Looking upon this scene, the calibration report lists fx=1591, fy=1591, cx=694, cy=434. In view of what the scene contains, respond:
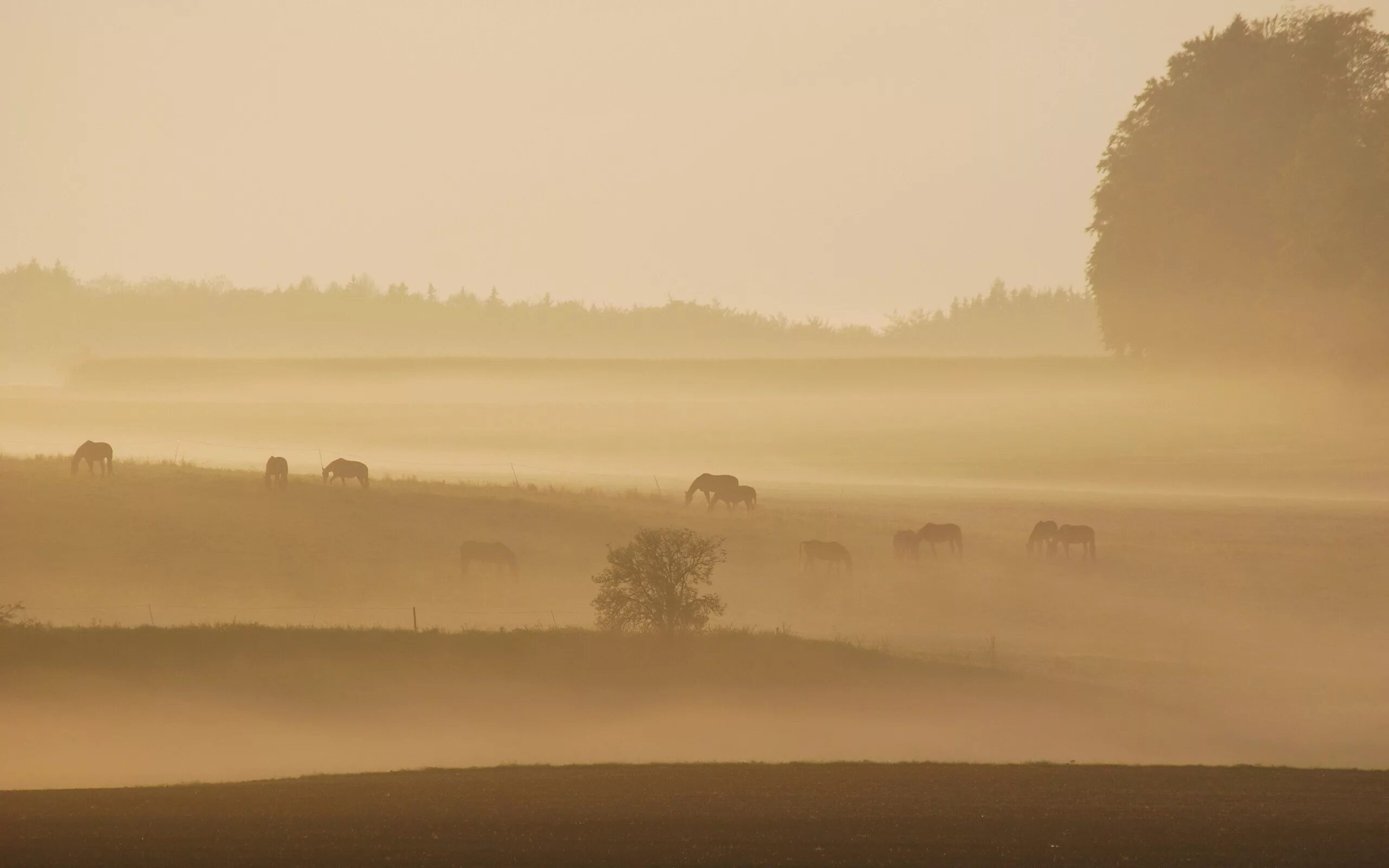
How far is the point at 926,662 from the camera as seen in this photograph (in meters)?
39.7

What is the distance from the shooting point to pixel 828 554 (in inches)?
2041

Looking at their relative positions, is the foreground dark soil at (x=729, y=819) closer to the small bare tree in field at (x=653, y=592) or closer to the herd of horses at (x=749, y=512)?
the small bare tree in field at (x=653, y=592)

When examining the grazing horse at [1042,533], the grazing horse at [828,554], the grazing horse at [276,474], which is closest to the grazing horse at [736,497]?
the grazing horse at [828,554]

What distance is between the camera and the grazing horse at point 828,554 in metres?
51.6

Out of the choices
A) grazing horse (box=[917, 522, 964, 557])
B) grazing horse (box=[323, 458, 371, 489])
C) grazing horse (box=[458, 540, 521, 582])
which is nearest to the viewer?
grazing horse (box=[458, 540, 521, 582])

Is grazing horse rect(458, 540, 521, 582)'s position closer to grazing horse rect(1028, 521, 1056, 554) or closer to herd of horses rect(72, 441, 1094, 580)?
herd of horses rect(72, 441, 1094, 580)

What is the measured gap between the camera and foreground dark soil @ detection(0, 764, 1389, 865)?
69.2 feet

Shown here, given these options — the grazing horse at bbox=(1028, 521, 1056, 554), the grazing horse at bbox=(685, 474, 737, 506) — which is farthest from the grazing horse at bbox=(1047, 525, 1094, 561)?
the grazing horse at bbox=(685, 474, 737, 506)

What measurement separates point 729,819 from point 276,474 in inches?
1578

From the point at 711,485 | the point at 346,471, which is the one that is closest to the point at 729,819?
the point at 711,485

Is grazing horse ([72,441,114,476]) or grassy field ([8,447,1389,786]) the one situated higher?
grazing horse ([72,441,114,476])

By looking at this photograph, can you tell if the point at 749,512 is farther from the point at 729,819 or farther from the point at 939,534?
the point at 729,819

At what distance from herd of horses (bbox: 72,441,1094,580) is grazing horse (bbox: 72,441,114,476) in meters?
0.02

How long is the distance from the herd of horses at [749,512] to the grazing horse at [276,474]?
0.02 metres
